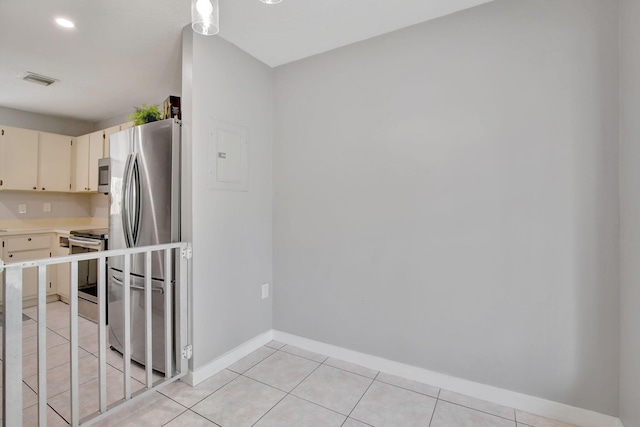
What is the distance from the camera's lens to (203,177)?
219 cm

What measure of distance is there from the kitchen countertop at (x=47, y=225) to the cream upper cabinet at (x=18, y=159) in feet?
1.77

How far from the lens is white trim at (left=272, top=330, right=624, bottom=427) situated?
5.57ft

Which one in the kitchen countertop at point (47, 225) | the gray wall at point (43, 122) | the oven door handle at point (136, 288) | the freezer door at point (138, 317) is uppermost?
the gray wall at point (43, 122)

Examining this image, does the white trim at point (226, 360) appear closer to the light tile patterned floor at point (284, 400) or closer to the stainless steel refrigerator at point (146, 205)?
the light tile patterned floor at point (284, 400)

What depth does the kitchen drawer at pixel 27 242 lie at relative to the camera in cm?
353

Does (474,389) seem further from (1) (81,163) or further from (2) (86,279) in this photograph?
(1) (81,163)

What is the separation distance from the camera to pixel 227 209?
94.3 inches

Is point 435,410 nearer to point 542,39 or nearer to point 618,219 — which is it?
point 618,219

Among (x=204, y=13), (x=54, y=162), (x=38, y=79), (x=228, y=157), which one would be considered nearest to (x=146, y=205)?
(x=228, y=157)

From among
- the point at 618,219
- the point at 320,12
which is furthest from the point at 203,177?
the point at 618,219

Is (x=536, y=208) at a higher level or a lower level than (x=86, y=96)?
lower

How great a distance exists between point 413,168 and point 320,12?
120cm

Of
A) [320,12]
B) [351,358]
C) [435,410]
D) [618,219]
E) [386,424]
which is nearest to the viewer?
[618,219]

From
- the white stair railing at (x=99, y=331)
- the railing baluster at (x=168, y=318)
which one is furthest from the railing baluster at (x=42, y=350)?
the railing baluster at (x=168, y=318)
